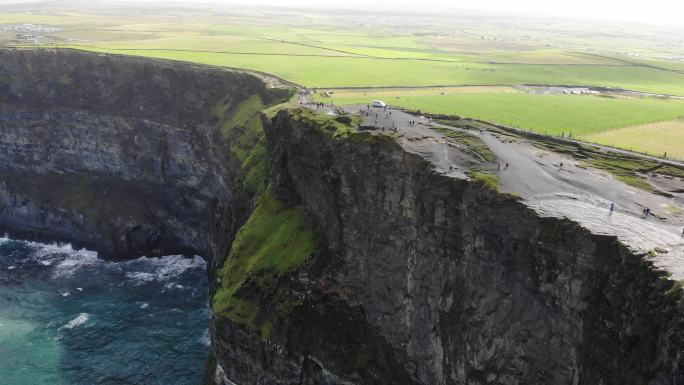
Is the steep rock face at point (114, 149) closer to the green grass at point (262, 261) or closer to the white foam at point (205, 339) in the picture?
the white foam at point (205, 339)

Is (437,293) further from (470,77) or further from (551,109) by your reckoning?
(470,77)

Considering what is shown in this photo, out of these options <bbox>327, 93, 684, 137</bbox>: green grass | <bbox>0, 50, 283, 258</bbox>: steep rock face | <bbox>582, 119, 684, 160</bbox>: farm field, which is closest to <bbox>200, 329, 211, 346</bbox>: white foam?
<bbox>0, 50, 283, 258</bbox>: steep rock face

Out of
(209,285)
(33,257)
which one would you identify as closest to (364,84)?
→ (209,285)

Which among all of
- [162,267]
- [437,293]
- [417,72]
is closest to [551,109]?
[437,293]

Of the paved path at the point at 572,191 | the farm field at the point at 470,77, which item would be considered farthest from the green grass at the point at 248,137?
the paved path at the point at 572,191

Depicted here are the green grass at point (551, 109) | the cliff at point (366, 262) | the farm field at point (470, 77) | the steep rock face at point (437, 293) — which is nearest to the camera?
the steep rock face at point (437, 293)

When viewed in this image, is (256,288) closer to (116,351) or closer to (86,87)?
(116,351)
